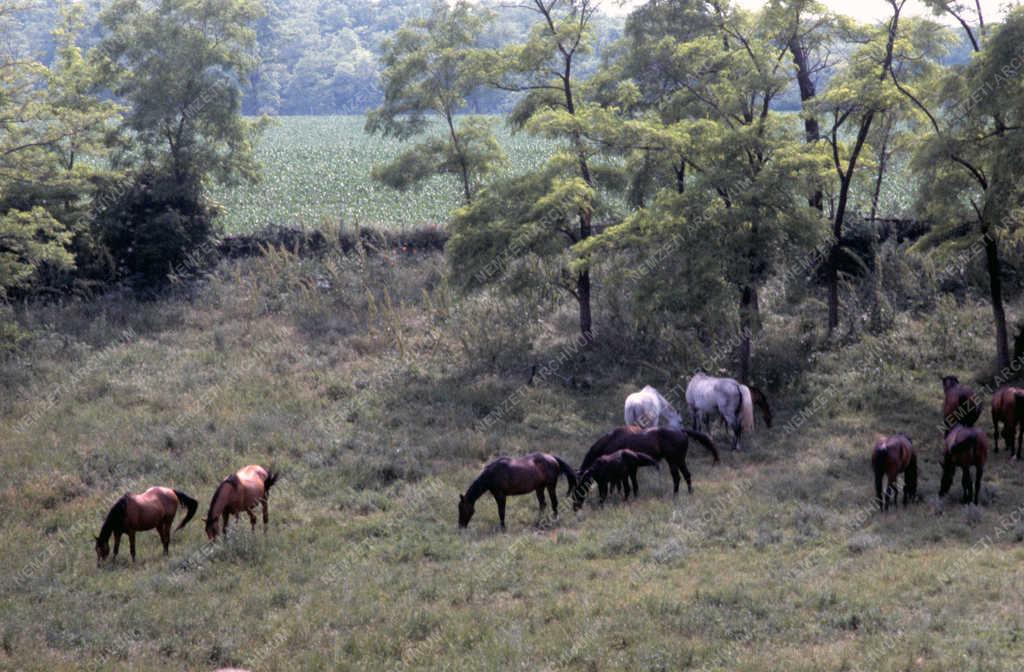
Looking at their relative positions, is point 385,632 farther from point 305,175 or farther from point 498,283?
point 305,175

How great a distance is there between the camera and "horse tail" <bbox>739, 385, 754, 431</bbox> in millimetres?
19250

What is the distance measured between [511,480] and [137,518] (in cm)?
540

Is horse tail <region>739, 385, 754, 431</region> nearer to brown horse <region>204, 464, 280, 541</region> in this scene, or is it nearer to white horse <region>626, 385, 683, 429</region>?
white horse <region>626, 385, 683, 429</region>

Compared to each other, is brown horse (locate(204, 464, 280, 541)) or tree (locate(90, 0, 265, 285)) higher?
tree (locate(90, 0, 265, 285))

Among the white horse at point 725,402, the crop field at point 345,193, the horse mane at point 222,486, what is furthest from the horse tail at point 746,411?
the horse mane at point 222,486

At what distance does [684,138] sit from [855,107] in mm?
4236

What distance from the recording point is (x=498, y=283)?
24234mm

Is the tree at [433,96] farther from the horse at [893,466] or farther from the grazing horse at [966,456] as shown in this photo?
the grazing horse at [966,456]

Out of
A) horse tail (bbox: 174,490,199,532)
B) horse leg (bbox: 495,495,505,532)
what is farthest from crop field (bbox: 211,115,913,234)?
horse tail (bbox: 174,490,199,532)

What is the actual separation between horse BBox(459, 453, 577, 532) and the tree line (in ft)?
22.6

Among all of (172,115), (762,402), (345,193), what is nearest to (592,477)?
(762,402)

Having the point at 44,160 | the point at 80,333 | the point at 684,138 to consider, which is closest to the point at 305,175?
the point at 80,333

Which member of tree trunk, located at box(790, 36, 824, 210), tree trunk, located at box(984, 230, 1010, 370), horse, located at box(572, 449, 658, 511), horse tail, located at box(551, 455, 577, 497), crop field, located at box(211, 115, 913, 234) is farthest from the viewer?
crop field, located at box(211, 115, 913, 234)

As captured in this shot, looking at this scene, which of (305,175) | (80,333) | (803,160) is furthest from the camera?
(305,175)
